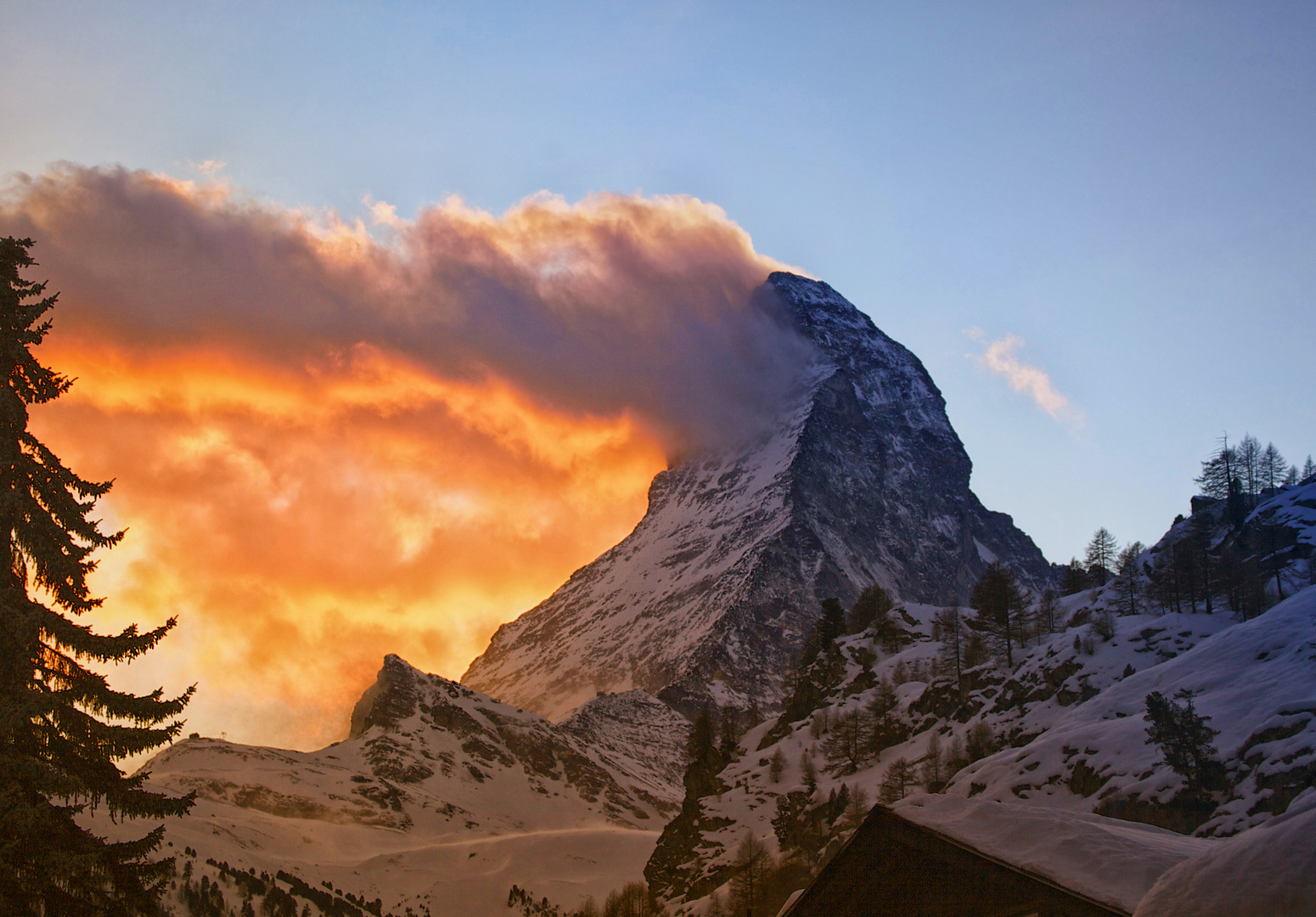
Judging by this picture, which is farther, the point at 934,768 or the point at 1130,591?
the point at 1130,591

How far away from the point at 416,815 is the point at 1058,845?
15765cm

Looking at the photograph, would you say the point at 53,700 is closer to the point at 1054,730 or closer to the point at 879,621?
the point at 1054,730

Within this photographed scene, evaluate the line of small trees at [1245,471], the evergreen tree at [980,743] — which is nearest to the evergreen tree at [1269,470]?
the line of small trees at [1245,471]

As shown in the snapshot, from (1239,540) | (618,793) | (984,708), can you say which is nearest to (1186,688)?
(984,708)

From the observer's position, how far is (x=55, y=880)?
19016 mm

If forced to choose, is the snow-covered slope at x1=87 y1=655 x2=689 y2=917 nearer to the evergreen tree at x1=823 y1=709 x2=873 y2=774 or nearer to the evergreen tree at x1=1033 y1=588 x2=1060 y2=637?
the evergreen tree at x1=823 y1=709 x2=873 y2=774

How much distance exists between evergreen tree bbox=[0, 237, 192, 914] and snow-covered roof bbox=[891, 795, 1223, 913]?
14.9 meters

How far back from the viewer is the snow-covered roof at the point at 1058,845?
42.3ft

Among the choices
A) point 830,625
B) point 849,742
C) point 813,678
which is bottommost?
point 849,742

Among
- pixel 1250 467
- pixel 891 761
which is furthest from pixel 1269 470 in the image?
pixel 891 761

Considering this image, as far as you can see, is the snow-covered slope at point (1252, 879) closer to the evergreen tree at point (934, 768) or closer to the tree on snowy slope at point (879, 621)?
the evergreen tree at point (934, 768)

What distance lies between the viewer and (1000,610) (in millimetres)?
118062

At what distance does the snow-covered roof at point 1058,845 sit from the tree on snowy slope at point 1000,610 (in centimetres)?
9595

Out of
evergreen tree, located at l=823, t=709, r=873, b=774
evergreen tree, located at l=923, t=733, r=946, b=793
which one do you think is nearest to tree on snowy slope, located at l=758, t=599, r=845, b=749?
evergreen tree, located at l=823, t=709, r=873, b=774
